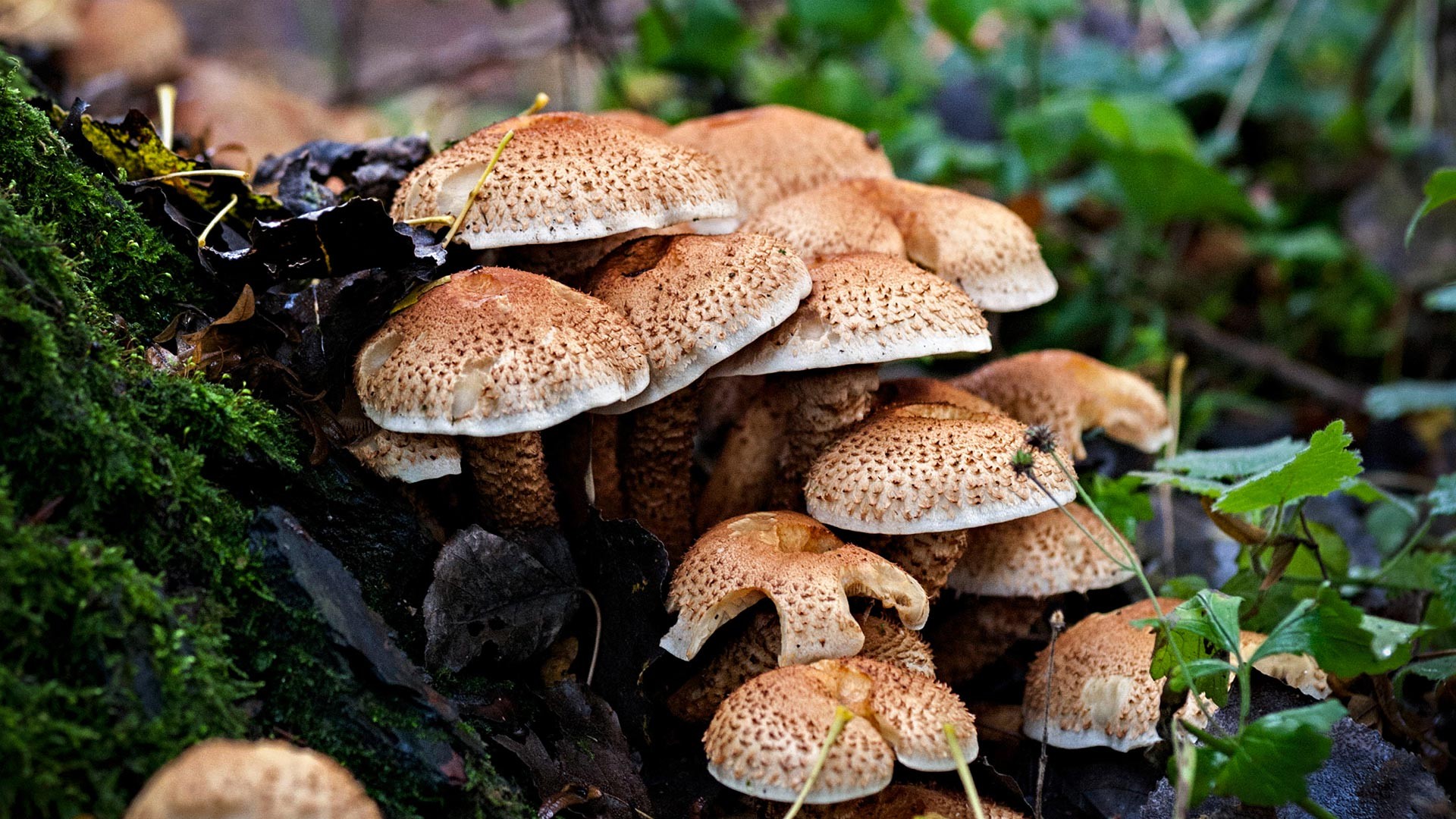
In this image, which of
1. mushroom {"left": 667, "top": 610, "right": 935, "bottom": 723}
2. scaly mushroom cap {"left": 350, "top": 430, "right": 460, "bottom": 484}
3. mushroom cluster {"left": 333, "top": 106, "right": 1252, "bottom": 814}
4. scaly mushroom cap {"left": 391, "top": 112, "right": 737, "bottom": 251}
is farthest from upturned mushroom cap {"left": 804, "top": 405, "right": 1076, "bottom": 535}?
scaly mushroom cap {"left": 350, "top": 430, "right": 460, "bottom": 484}

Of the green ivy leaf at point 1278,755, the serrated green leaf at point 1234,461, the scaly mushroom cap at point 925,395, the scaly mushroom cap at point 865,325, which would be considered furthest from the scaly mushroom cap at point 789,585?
the serrated green leaf at point 1234,461

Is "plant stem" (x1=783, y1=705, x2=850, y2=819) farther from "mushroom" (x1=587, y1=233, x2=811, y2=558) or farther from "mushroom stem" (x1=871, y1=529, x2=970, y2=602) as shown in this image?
"mushroom" (x1=587, y1=233, x2=811, y2=558)

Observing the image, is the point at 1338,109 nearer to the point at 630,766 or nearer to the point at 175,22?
the point at 630,766

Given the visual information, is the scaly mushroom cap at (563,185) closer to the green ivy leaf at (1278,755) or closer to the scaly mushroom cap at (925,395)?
the scaly mushroom cap at (925,395)

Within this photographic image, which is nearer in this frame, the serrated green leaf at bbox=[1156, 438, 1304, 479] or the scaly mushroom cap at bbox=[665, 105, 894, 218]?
the serrated green leaf at bbox=[1156, 438, 1304, 479]

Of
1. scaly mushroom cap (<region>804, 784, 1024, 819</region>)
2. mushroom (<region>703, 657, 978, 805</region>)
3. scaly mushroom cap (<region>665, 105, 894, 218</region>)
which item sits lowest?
scaly mushroom cap (<region>804, 784, 1024, 819</region>)

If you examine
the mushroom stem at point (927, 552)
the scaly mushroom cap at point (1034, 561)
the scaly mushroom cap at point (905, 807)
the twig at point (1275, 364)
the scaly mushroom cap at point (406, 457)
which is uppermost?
the scaly mushroom cap at point (406, 457)

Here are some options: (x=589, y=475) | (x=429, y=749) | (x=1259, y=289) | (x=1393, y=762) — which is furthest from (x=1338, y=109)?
(x=429, y=749)
